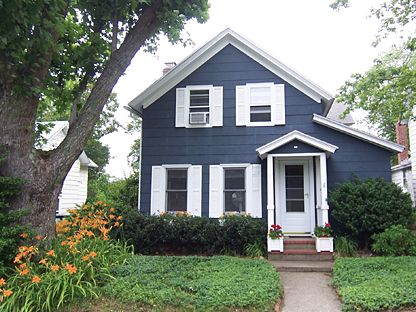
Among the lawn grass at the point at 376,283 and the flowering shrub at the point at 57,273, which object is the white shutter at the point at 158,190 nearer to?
the flowering shrub at the point at 57,273

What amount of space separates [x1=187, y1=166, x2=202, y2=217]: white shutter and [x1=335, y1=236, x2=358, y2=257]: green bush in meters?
3.92

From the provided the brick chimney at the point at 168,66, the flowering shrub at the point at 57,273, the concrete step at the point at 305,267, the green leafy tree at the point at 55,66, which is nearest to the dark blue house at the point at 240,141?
the concrete step at the point at 305,267

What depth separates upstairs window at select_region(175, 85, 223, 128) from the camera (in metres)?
11.2

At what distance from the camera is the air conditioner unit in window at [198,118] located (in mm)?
11172

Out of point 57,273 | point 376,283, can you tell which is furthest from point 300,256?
point 57,273

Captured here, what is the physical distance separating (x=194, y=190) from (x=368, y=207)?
4796 millimetres

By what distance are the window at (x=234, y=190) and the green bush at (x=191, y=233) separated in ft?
2.85

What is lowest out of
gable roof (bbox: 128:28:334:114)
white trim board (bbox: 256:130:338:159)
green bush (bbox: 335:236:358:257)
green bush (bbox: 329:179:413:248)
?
green bush (bbox: 335:236:358:257)

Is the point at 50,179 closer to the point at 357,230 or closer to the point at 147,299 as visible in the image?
the point at 147,299

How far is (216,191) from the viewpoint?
35.4 ft

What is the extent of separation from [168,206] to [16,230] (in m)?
5.66

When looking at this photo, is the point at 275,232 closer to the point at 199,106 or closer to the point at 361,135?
the point at 361,135

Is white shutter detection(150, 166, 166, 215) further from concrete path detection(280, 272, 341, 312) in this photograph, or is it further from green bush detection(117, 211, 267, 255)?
concrete path detection(280, 272, 341, 312)

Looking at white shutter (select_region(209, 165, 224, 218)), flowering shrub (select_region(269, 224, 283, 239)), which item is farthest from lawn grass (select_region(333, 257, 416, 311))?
white shutter (select_region(209, 165, 224, 218))
